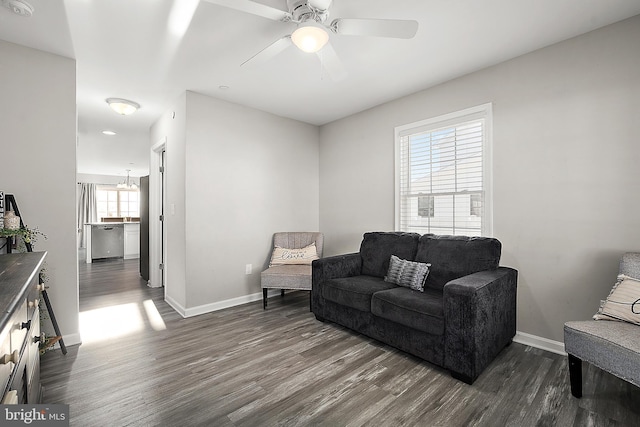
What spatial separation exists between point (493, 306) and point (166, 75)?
142 inches

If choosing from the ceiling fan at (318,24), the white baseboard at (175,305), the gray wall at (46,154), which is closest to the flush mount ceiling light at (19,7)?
the gray wall at (46,154)

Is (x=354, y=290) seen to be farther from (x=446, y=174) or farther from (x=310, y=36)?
(x=310, y=36)

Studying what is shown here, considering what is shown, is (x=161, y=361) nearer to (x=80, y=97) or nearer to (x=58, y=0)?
(x=58, y=0)

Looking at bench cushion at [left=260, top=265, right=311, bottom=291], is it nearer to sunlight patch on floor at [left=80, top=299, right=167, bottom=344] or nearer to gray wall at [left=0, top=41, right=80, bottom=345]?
sunlight patch on floor at [left=80, top=299, right=167, bottom=344]

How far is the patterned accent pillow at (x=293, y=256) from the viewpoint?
396cm

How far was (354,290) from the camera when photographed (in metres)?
2.82

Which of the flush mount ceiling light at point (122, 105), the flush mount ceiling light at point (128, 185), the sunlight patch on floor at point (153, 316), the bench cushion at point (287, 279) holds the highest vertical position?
the flush mount ceiling light at point (122, 105)

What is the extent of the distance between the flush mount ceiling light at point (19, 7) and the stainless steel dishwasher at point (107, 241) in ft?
22.6

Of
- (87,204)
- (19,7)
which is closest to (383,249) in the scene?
(19,7)

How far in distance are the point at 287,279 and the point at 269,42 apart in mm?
2441

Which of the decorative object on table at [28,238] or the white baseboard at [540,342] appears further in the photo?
the white baseboard at [540,342]

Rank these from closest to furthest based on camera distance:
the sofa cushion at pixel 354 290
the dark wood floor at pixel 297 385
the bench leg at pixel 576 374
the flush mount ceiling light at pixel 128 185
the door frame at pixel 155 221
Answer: the dark wood floor at pixel 297 385
the bench leg at pixel 576 374
the sofa cushion at pixel 354 290
the door frame at pixel 155 221
the flush mount ceiling light at pixel 128 185

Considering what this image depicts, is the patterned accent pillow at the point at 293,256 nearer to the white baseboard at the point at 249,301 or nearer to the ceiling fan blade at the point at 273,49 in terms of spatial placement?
the white baseboard at the point at 249,301

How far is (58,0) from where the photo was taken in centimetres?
194
